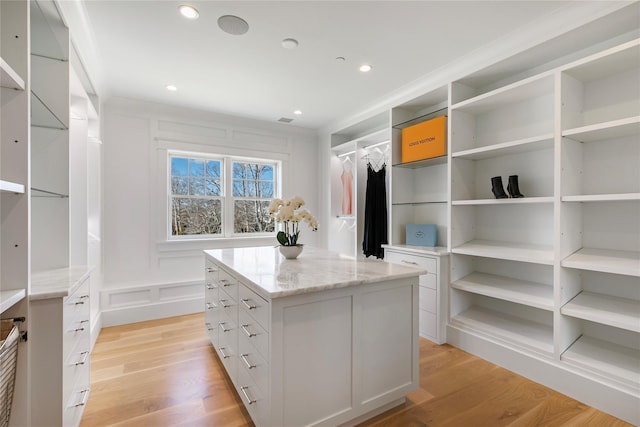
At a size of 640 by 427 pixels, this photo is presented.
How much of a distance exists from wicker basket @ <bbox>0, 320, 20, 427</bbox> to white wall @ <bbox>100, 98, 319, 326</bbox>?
2328 mm

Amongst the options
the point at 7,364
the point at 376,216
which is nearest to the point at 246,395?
the point at 7,364

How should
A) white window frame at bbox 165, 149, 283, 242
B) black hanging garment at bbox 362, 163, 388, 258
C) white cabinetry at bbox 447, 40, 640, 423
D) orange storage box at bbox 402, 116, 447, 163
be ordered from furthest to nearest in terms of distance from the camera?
white window frame at bbox 165, 149, 283, 242, black hanging garment at bbox 362, 163, 388, 258, orange storage box at bbox 402, 116, 447, 163, white cabinetry at bbox 447, 40, 640, 423

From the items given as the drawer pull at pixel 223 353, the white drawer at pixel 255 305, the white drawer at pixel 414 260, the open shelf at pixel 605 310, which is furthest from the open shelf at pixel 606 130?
the drawer pull at pixel 223 353

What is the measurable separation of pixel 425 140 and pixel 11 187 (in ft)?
9.92

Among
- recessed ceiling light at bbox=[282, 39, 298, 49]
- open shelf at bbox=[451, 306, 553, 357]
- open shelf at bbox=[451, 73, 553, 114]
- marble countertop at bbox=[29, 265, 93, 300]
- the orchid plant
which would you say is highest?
recessed ceiling light at bbox=[282, 39, 298, 49]

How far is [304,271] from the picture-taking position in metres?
1.82

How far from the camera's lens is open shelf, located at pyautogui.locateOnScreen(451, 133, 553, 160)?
85.1 inches

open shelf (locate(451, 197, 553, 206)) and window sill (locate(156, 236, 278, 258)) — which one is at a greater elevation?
open shelf (locate(451, 197, 553, 206))

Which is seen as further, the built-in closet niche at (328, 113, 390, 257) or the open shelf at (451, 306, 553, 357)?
the built-in closet niche at (328, 113, 390, 257)

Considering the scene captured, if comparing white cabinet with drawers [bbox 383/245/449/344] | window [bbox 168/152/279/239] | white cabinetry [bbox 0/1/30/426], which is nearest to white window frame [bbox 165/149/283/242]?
window [bbox 168/152/279/239]

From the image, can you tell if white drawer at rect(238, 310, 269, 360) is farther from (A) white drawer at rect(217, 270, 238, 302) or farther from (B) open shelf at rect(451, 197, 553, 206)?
(B) open shelf at rect(451, 197, 553, 206)

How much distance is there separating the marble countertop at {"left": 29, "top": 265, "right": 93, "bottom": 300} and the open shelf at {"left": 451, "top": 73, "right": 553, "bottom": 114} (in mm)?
3082

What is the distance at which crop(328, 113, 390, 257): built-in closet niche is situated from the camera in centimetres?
391

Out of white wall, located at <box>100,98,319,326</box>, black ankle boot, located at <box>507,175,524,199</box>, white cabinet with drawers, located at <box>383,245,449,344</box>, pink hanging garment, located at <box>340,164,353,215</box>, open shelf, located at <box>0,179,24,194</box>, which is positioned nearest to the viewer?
open shelf, located at <box>0,179,24,194</box>
